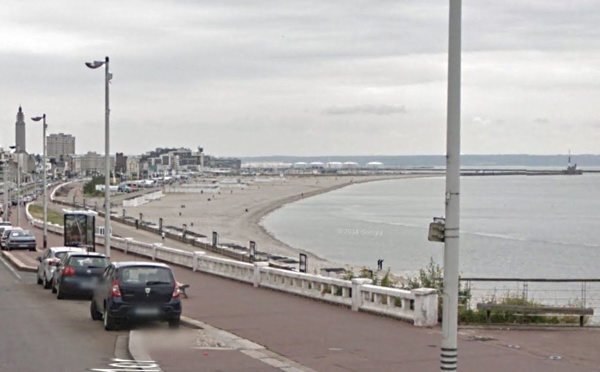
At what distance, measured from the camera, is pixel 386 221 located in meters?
117

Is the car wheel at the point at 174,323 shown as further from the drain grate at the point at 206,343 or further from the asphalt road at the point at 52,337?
the drain grate at the point at 206,343

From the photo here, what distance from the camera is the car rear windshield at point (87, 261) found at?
28.3 meters

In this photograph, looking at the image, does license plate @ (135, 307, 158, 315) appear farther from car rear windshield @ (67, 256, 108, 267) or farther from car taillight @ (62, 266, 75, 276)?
car rear windshield @ (67, 256, 108, 267)

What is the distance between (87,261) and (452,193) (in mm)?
19080

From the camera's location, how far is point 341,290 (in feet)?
78.6

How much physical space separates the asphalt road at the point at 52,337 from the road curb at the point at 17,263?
12490 mm

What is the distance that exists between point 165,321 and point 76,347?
2723mm

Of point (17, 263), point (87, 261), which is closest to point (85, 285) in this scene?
point (87, 261)

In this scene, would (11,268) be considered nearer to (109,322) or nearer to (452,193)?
(109,322)

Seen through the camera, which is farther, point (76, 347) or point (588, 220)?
point (588, 220)

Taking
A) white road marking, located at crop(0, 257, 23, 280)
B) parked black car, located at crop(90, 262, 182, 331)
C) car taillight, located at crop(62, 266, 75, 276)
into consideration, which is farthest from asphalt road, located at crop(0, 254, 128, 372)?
white road marking, located at crop(0, 257, 23, 280)

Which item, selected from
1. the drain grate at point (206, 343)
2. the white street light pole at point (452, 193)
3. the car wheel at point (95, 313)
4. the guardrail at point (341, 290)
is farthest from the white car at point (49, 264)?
the white street light pole at point (452, 193)

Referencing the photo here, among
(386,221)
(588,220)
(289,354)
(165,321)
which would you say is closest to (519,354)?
(289,354)

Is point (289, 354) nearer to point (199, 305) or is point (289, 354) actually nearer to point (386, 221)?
point (199, 305)
